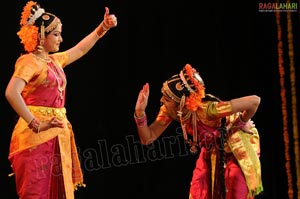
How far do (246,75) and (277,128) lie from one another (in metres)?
0.45

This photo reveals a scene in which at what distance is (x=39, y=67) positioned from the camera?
3.01m

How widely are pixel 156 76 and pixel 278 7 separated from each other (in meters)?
0.98

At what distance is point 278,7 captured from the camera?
4324 millimetres

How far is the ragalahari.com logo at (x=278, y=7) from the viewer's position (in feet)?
14.2

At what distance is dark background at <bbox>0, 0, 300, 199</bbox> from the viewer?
4148 millimetres

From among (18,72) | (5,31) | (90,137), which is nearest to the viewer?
(18,72)

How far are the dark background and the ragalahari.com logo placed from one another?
4 cm

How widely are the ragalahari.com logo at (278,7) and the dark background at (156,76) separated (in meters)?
0.04

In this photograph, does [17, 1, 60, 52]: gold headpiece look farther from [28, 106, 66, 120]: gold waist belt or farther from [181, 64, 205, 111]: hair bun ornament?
[181, 64, 205, 111]: hair bun ornament

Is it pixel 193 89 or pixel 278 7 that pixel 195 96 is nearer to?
pixel 193 89

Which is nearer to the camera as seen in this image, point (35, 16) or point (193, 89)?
point (35, 16)

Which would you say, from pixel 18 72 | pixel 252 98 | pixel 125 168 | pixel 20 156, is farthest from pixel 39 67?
pixel 125 168

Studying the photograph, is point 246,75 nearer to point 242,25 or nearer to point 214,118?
point 242,25

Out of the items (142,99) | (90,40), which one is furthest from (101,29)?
(142,99)
